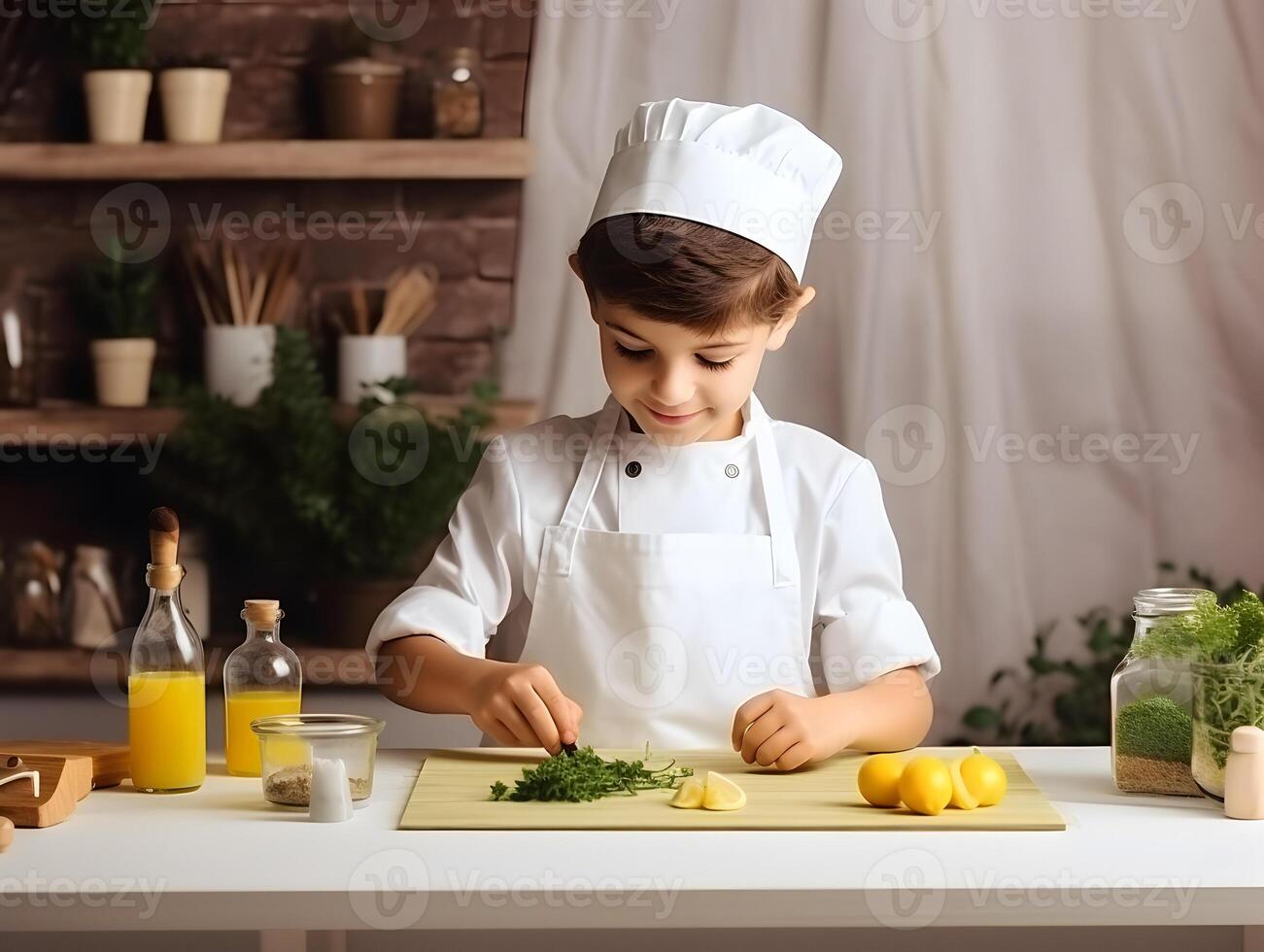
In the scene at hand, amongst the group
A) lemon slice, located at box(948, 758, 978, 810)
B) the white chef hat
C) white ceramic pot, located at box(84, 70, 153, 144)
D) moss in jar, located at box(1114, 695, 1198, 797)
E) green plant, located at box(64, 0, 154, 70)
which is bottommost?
lemon slice, located at box(948, 758, 978, 810)

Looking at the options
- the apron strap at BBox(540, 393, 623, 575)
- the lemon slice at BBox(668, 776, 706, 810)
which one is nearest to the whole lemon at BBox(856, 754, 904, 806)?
the lemon slice at BBox(668, 776, 706, 810)

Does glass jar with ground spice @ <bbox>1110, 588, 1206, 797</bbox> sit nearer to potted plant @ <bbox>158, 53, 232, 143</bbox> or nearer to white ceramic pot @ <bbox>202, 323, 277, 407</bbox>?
white ceramic pot @ <bbox>202, 323, 277, 407</bbox>

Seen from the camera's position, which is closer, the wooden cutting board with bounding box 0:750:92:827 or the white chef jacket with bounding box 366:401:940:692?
the wooden cutting board with bounding box 0:750:92:827

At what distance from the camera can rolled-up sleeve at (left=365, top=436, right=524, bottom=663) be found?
1.41 m

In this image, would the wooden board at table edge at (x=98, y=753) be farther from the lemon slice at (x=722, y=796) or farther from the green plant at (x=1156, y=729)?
the green plant at (x=1156, y=729)

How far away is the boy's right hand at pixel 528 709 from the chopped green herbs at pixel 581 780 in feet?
0.08

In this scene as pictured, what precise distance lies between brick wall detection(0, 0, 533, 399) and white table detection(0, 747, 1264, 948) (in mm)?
1565

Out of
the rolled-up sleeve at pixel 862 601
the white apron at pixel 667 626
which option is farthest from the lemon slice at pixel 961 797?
the white apron at pixel 667 626

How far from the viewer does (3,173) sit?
2.42m

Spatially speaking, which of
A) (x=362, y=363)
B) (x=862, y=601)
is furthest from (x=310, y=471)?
(x=862, y=601)

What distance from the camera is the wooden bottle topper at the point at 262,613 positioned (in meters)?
A: 1.20

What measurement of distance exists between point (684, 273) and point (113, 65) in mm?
1570

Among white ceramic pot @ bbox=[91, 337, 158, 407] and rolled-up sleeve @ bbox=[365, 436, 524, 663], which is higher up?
white ceramic pot @ bbox=[91, 337, 158, 407]

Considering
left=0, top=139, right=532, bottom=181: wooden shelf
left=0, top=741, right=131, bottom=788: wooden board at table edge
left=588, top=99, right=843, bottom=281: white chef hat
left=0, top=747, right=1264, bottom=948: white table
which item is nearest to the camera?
left=0, top=747, right=1264, bottom=948: white table
